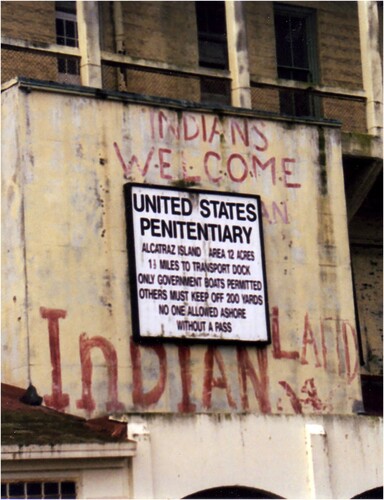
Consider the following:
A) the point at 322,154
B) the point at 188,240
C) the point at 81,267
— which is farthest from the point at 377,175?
the point at 81,267

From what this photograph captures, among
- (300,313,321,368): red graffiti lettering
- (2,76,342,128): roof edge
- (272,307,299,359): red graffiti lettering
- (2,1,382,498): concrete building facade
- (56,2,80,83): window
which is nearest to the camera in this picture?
(2,1,382,498): concrete building facade

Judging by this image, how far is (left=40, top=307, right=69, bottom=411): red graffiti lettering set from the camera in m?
22.1

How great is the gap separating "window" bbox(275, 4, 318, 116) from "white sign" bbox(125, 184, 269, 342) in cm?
552

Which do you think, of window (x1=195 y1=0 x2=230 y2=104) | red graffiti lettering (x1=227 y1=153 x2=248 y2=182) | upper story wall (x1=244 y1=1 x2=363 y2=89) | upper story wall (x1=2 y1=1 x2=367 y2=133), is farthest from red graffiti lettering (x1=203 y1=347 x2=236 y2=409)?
upper story wall (x1=244 y1=1 x2=363 y2=89)

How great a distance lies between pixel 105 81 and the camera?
2600cm

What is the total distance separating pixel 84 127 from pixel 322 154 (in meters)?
3.93

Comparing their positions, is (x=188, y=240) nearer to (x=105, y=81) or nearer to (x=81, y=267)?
(x=81, y=267)

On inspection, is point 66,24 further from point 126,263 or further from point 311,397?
point 311,397

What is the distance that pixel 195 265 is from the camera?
23.7m

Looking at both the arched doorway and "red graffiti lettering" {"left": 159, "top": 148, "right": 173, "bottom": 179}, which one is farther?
"red graffiti lettering" {"left": 159, "top": 148, "right": 173, "bottom": 179}

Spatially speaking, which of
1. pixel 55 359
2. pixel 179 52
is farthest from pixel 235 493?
pixel 179 52

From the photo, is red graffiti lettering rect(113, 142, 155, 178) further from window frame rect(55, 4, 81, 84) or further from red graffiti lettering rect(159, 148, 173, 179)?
window frame rect(55, 4, 81, 84)

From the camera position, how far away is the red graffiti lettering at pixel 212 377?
77.0 ft

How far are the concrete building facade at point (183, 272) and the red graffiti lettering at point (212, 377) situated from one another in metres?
0.02
